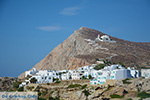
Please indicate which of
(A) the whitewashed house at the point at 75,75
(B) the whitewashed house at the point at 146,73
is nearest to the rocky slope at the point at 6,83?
(A) the whitewashed house at the point at 75,75

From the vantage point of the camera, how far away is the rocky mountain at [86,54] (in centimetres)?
7688

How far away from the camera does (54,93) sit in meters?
50.0

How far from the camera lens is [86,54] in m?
84.5

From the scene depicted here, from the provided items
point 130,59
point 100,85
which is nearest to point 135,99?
point 100,85

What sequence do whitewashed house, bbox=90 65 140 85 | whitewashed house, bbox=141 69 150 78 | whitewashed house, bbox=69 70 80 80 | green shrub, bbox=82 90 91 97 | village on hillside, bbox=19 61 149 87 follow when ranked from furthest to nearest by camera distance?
whitewashed house, bbox=69 70 80 80 → whitewashed house, bbox=141 69 150 78 → village on hillside, bbox=19 61 149 87 → whitewashed house, bbox=90 65 140 85 → green shrub, bbox=82 90 91 97

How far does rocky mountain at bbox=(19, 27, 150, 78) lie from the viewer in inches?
3027

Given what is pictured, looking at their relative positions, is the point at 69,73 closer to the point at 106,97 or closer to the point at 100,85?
the point at 100,85

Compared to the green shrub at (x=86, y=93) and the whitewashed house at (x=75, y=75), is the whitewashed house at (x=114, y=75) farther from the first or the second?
the whitewashed house at (x=75, y=75)

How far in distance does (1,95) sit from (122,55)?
57981mm

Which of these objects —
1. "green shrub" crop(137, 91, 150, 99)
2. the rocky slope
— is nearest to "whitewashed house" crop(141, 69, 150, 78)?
"green shrub" crop(137, 91, 150, 99)

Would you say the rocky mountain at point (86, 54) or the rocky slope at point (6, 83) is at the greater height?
the rocky mountain at point (86, 54)

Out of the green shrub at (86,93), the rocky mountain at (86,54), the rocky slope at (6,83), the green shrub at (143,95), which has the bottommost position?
the green shrub at (143,95)

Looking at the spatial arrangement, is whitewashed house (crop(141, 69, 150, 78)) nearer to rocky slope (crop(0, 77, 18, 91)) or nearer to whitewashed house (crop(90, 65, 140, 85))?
whitewashed house (crop(90, 65, 140, 85))

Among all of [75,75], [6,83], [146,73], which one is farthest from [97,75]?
[6,83]
